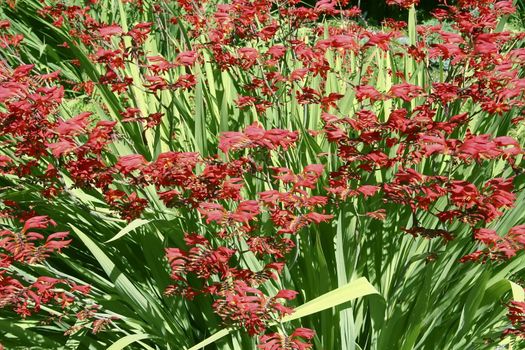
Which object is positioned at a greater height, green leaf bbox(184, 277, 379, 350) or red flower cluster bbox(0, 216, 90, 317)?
red flower cluster bbox(0, 216, 90, 317)

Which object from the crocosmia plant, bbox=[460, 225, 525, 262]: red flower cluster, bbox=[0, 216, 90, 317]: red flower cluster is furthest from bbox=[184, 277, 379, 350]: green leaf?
bbox=[0, 216, 90, 317]: red flower cluster

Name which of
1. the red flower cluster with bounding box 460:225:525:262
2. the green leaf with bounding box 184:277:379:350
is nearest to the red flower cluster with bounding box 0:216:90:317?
the green leaf with bounding box 184:277:379:350

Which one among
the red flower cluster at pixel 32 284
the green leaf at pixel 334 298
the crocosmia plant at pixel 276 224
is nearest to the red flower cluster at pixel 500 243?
the crocosmia plant at pixel 276 224

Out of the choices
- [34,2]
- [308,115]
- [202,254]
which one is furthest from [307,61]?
[34,2]

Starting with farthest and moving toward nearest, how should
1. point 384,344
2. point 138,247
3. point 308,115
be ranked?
1. point 308,115
2. point 138,247
3. point 384,344

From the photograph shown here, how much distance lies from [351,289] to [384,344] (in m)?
0.42

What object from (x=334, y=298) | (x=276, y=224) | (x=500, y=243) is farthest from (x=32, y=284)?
(x=500, y=243)

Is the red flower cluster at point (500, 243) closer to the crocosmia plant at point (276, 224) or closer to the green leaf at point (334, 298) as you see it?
the crocosmia plant at point (276, 224)

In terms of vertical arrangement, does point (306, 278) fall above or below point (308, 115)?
below

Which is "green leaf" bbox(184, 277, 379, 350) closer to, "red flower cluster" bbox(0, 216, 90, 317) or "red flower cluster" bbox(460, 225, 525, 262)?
"red flower cluster" bbox(460, 225, 525, 262)

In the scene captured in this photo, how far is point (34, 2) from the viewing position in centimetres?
542

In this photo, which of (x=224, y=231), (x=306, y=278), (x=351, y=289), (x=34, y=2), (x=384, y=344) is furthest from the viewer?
(x=34, y=2)

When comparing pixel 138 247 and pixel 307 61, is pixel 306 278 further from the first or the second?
pixel 307 61

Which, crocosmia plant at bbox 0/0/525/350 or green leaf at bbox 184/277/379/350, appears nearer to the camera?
green leaf at bbox 184/277/379/350
